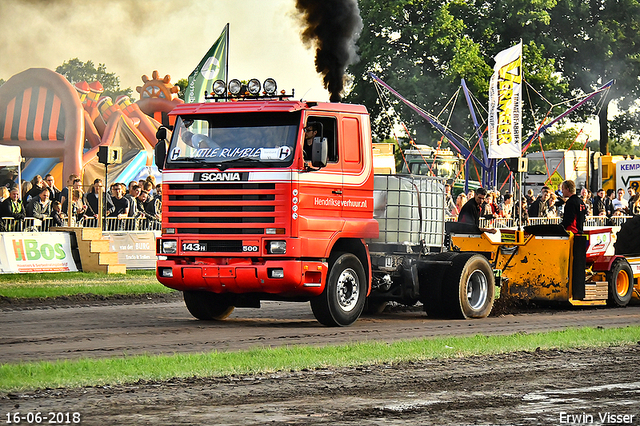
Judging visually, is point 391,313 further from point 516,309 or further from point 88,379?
point 88,379

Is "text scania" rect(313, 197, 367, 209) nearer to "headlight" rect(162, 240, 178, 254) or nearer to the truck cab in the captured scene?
the truck cab

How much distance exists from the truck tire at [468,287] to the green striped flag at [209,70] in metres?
16.5

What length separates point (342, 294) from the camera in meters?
14.5

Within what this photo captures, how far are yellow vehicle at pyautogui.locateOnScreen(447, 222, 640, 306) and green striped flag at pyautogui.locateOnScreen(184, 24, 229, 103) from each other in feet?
48.6

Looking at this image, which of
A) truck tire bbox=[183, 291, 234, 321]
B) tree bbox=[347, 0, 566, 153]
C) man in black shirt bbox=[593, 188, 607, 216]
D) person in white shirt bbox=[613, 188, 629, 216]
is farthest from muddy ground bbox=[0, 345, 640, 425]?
tree bbox=[347, 0, 566, 153]

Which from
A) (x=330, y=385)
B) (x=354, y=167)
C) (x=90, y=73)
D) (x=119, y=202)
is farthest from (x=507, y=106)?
(x=90, y=73)

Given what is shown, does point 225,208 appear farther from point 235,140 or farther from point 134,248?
point 134,248

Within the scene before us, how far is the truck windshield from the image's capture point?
13602mm

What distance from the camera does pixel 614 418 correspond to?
757 centimetres

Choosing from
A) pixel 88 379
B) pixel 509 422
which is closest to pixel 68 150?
pixel 88 379

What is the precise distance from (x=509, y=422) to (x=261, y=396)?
87.3 inches

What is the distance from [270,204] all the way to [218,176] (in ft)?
2.77

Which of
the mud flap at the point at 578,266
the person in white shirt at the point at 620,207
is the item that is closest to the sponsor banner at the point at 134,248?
the mud flap at the point at 578,266

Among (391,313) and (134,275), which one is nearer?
(391,313)
